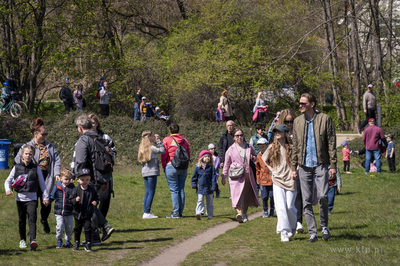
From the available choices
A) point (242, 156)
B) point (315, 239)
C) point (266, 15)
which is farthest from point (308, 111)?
point (266, 15)

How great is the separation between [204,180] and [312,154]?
3661mm

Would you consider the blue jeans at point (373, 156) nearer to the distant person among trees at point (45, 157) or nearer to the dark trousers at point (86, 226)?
the distant person among trees at point (45, 157)

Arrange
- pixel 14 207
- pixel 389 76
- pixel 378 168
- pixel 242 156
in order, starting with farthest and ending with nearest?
pixel 389 76
pixel 378 168
pixel 14 207
pixel 242 156

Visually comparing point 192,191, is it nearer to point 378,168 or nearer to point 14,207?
point 14,207

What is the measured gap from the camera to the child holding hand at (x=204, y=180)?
12.0 metres

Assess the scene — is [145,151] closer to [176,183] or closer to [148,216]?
[176,183]

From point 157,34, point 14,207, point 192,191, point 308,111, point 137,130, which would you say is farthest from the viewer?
point 157,34

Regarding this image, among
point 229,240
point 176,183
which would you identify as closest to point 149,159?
point 176,183

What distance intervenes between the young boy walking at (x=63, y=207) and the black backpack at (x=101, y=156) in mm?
481

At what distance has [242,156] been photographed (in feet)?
37.4

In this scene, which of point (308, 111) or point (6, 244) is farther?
point (6, 244)

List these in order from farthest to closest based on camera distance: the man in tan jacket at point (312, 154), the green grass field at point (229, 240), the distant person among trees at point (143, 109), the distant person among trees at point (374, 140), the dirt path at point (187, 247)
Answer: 1. the distant person among trees at point (143, 109)
2. the distant person among trees at point (374, 140)
3. the man in tan jacket at point (312, 154)
4. the dirt path at point (187, 247)
5. the green grass field at point (229, 240)

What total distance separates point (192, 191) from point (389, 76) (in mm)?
16758

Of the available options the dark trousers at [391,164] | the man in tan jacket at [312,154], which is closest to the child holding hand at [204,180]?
the man in tan jacket at [312,154]
